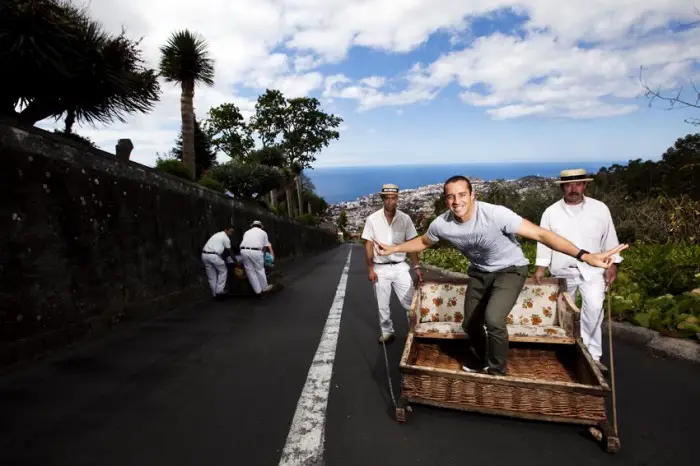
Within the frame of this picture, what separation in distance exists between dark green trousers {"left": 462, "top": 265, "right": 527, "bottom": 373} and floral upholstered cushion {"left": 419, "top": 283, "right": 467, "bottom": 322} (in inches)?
26.7

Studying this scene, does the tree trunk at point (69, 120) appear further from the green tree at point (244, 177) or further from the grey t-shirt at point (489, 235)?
the green tree at point (244, 177)

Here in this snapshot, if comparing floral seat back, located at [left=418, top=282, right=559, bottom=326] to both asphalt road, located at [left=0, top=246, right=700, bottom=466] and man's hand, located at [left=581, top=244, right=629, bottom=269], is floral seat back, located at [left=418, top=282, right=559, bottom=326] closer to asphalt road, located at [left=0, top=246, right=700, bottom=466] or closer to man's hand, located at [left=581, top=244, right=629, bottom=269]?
asphalt road, located at [left=0, top=246, right=700, bottom=466]

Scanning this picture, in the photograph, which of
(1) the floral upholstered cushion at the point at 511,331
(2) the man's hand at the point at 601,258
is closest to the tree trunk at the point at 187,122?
(1) the floral upholstered cushion at the point at 511,331

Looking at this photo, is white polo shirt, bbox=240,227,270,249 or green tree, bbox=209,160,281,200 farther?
green tree, bbox=209,160,281,200

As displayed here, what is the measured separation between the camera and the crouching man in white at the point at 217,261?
31.1 ft

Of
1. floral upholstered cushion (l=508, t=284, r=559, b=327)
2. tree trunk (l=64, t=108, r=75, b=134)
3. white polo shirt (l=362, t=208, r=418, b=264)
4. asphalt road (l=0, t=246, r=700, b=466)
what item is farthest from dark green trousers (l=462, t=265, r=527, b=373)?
tree trunk (l=64, t=108, r=75, b=134)

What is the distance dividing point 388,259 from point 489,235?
1931 mm

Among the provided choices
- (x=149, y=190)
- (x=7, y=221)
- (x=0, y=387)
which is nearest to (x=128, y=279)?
(x=149, y=190)

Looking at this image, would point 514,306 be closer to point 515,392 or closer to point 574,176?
point 574,176

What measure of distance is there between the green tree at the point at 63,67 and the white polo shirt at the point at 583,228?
8.58 m

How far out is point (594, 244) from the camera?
15.2 ft

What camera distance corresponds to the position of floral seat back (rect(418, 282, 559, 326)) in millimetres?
4730

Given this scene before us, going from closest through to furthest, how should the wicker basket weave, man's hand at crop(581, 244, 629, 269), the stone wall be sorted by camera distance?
the wicker basket weave → man's hand at crop(581, 244, 629, 269) → the stone wall

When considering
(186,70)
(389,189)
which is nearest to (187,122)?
(186,70)
